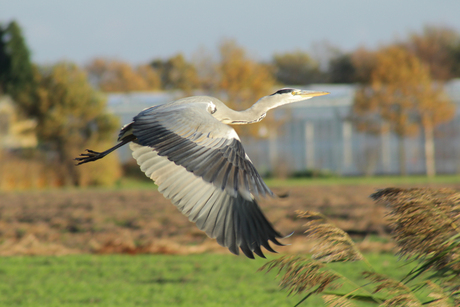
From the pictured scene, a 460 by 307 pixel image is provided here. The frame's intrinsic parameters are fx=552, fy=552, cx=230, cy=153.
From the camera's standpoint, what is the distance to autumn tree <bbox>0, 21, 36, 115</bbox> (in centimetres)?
3123

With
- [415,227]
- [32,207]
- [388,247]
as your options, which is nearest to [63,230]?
[32,207]

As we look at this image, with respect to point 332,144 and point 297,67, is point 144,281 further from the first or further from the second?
point 297,67

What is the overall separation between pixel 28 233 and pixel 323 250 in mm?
8963

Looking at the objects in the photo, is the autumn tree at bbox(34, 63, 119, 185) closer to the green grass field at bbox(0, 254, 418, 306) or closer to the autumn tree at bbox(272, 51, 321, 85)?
the green grass field at bbox(0, 254, 418, 306)

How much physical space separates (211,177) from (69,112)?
95.4 feet

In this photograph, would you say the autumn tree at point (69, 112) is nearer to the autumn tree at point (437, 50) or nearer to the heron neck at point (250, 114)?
the heron neck at point (250, 114)

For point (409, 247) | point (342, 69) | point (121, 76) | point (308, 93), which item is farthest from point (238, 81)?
point (121, 76)

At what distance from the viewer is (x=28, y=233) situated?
1060 cm

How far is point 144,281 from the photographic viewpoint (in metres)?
6.92

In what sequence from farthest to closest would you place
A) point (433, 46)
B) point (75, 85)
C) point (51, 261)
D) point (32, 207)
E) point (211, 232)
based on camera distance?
1. point (433, 46)
2. point (75, 85)
3. point (32, 207)
4. point (51, 261)
5. point (211, 232)

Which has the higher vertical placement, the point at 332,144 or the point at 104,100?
the point at 104,100

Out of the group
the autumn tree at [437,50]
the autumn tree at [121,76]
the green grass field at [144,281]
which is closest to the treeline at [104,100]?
the autumn tree at [437,50]

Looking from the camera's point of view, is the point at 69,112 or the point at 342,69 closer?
the point at 69,112

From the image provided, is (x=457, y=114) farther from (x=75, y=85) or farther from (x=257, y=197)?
(x=257, y=197)
